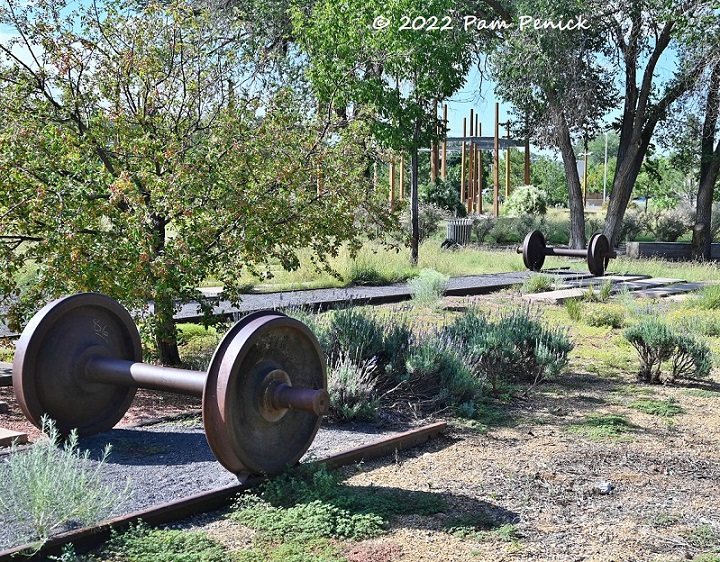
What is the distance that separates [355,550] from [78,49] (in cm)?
523

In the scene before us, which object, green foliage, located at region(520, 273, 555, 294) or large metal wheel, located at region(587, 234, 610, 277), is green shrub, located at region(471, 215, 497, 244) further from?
green foliage, located at region(520, 273, 555, 294)

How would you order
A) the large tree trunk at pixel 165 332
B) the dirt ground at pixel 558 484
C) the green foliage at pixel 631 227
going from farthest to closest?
1. the green foliage at pixel 631 227
2. the large tree trunk at pixel 165 332
3. the dirt ground at pixel 558 484

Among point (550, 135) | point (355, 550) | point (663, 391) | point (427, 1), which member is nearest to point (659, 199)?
point (550, 135)

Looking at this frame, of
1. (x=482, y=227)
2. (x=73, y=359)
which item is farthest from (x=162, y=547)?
(x=482, y=227)

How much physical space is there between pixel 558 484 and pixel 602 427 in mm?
1487

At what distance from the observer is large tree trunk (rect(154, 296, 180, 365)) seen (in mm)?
7270

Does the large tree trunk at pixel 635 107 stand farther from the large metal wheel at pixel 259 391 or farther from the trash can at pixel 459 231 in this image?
the large metal wheel at pixel 259 391

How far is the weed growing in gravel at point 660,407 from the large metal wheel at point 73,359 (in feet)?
12.6

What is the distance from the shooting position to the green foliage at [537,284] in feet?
50.4

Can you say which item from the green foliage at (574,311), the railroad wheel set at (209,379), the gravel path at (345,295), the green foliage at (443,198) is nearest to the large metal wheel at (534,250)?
the gravel path at (345,295)

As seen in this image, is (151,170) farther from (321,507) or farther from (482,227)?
(482,227)

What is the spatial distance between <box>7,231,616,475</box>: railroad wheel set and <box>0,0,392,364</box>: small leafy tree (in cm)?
119

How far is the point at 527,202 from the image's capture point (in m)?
38.6

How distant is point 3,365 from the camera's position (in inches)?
313
